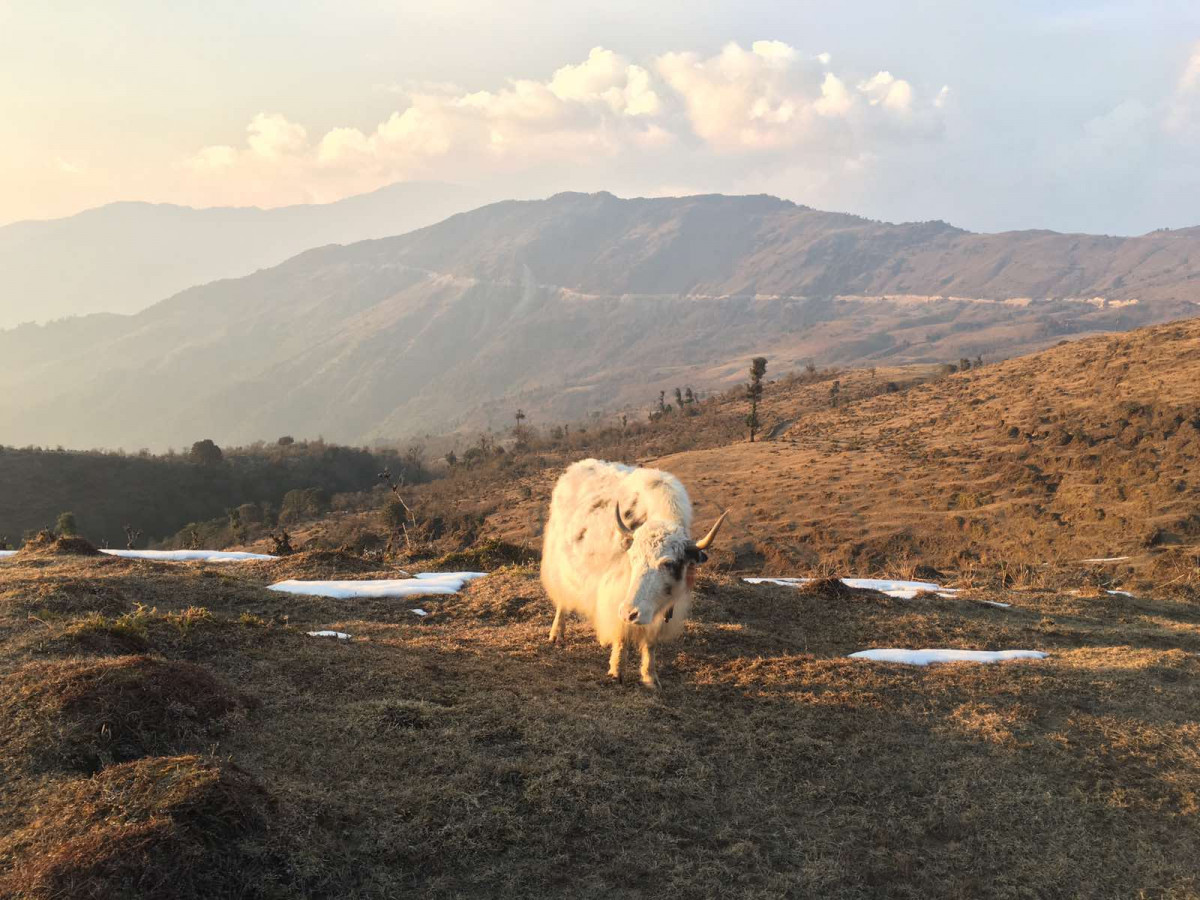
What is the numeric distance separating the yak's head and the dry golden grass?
977 mm

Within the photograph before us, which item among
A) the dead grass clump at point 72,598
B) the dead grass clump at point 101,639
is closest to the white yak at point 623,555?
the dead grass clump at point 101,639

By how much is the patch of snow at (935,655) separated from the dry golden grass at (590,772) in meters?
0.43

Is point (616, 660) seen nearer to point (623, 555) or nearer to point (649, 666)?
point (649, 666)

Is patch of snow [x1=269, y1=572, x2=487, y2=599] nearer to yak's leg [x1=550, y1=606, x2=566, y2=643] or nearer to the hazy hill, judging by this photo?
yak's leg [x1=550, y1=606, x2=566, y2=643]

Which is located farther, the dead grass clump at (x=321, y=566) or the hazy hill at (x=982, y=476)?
the hazy hill at (x=982, y=476)

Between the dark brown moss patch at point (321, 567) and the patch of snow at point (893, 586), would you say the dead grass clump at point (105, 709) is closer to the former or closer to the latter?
the dark brown moss patch at point (321, 567)

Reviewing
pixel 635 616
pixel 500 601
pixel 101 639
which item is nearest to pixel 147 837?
pixel 101 639

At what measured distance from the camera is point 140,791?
473cm

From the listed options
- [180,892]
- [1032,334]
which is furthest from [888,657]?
[1032,334]

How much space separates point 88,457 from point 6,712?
192ft

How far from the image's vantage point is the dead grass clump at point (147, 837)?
3896mm

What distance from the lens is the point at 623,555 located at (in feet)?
29.4

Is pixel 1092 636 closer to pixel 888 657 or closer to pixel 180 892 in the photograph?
pixel 888 657

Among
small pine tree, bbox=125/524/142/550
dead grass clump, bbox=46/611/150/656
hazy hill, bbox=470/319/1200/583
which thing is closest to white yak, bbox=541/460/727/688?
dead grass clump, bbox=46/611/150/656
